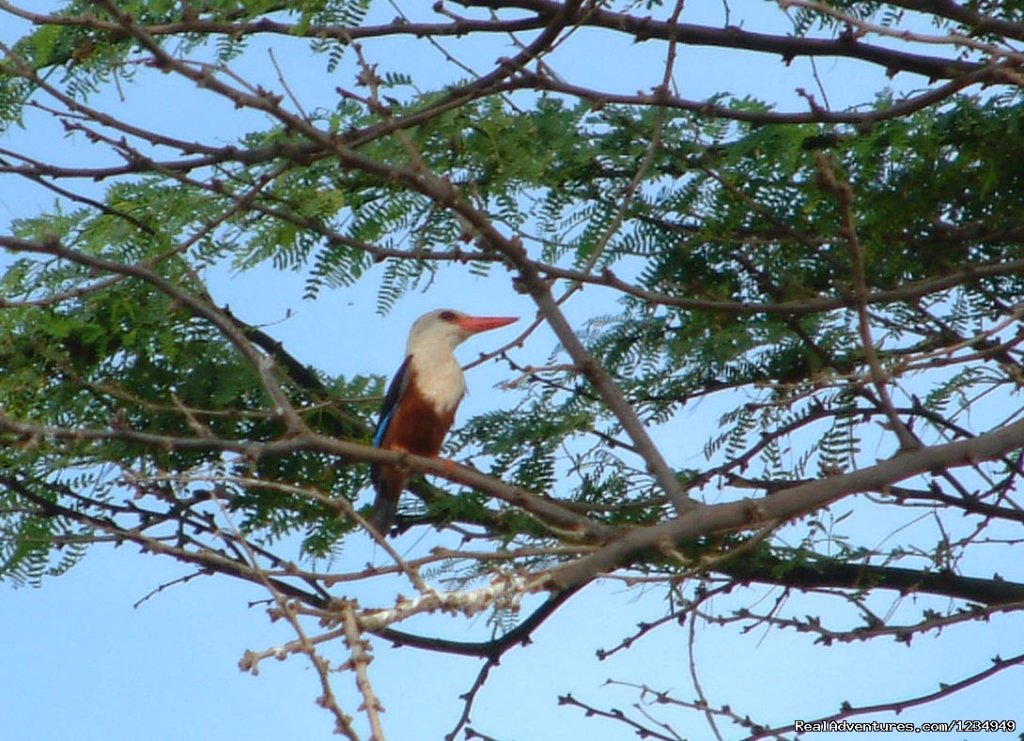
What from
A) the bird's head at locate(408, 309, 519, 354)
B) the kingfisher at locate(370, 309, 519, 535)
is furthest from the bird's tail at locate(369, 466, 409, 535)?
the bird's head at locate(408, 309, 519, 354)

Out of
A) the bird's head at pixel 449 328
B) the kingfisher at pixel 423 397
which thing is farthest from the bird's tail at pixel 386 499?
the bird's head at pixel 449 328

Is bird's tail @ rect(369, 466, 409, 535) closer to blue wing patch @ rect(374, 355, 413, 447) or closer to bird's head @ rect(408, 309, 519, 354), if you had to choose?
blue wing patch @ rect(374, 355, 413, 447)

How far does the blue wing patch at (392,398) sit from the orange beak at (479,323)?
1.31ft

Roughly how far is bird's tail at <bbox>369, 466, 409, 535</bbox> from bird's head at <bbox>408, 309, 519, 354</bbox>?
4.65 ft

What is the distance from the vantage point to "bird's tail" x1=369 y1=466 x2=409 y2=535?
511 cm

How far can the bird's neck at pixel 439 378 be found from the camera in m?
6.02

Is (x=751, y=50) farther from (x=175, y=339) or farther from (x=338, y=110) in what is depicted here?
(x=175, y=339)

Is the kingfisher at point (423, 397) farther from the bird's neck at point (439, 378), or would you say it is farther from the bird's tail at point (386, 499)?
the bird's tail at point (386, 499)

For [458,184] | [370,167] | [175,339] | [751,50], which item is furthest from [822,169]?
[175,339]

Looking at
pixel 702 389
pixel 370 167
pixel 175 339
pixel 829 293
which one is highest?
pixel 829 293

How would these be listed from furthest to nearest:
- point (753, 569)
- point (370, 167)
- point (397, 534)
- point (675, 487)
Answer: point (397, 534), point (753, 569), point (675, 487), point (370, 167)

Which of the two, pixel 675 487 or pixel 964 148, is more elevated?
pixel 964 148

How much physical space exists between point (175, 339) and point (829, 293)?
221 cm

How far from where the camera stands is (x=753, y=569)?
458cm
